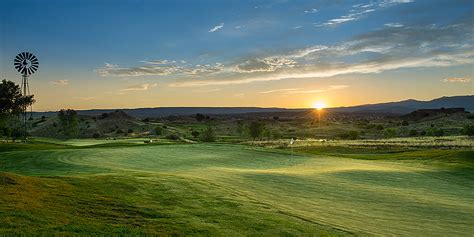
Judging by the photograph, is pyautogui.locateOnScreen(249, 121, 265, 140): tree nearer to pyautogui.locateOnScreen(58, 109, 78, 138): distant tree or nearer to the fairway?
pyautogui.locateOnScreen(58, 109, 78, 138): distant tree

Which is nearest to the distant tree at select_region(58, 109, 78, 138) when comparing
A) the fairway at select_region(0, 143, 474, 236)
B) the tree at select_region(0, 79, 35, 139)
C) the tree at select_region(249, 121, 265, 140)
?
the tree at select_region(249, 121, 265, 140)

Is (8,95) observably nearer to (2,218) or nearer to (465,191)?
(2,218)

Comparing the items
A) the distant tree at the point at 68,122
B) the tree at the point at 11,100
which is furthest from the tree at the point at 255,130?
the tree at the point at 11,100

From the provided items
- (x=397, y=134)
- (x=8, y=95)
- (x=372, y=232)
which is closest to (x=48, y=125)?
(x=8, y=95)

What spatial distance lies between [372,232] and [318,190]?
27.7 feet

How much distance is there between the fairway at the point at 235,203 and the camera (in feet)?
46.0

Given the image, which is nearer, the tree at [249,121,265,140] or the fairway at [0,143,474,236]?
the fairway at [0,143,474,236]

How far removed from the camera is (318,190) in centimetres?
2441

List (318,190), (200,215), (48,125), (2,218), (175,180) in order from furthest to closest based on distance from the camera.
A: (48,125), (318,190), (175,180), (200,215), (2,218)

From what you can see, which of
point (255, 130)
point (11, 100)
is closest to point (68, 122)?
point (255, 130)

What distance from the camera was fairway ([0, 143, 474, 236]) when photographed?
552 inches

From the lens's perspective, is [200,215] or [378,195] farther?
[378,195]

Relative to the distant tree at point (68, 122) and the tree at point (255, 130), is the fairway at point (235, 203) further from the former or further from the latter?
the distant tree at point (68, 122)

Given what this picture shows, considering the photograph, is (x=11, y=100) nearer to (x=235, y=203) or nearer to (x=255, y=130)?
(x=235, y=203)
